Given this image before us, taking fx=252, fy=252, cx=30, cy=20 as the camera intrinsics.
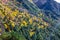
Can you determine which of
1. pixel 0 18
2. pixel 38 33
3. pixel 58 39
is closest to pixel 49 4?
pixel 58 39

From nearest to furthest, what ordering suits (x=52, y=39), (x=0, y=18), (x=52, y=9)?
(x=0, y=18) → (x=52, y=39) → (x=52, y=9)

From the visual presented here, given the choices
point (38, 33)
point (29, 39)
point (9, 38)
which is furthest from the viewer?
point (38, 33)

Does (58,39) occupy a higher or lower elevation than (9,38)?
lower

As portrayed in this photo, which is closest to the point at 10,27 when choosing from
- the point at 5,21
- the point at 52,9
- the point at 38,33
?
the point at 5,21

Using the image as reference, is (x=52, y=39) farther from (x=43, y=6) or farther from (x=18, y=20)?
(x=43, y=6)

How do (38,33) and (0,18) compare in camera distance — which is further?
(38,33)

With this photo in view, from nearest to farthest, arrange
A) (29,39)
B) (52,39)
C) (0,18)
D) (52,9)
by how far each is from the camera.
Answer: (0,18), (29,39), (52,39), (52,9)

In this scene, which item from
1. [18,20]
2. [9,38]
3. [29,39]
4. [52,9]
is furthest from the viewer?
[52,9]

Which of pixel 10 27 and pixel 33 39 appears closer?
pixel 10 27

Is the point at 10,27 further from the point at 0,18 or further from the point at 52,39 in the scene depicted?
the point at 52,39
